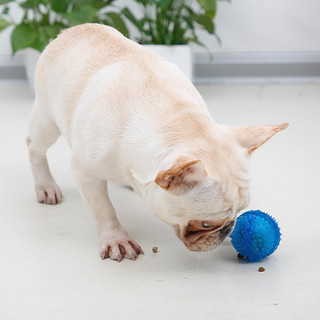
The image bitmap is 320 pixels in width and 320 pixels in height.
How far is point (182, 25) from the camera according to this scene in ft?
15.0

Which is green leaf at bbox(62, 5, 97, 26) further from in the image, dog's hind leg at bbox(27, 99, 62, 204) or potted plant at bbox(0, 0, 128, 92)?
dog's hind leg at bbox(27, 99, 62, 204)

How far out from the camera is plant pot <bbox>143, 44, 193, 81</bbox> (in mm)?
3945

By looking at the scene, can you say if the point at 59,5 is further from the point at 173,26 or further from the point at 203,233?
the point at 203,233

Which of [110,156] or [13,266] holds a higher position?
[110,156]

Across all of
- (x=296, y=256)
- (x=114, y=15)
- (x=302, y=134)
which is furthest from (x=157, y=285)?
(x=114, y=15)

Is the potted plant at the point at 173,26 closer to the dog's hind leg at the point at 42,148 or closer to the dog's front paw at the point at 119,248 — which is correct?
the dog's hind leg at the point at 42,148

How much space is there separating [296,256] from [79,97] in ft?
3.11

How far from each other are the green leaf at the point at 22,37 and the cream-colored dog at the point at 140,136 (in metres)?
1.69

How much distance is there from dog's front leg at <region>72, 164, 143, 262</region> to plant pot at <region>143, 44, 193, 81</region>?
209 cm

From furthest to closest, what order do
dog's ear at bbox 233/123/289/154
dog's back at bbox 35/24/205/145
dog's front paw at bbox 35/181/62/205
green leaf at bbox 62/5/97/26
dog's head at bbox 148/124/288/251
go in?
1. green leaf at bbox 62/5/97/26
2. dog's front paw at bbox 35/181/62/205
3. dog's back at bbox 35/24/205/145
4. dog's ear at bbox 233/123/289/154
5. dog's head at bbox 148/124/288/251

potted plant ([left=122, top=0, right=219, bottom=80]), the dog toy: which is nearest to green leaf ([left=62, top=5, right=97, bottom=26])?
potted plant ([left=122, top=0, right=219, bottom=80])

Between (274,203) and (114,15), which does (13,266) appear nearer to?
(274,203)

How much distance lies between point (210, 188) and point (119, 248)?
1.89 ft

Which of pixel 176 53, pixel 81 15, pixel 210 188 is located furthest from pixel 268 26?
pixel 210 188
